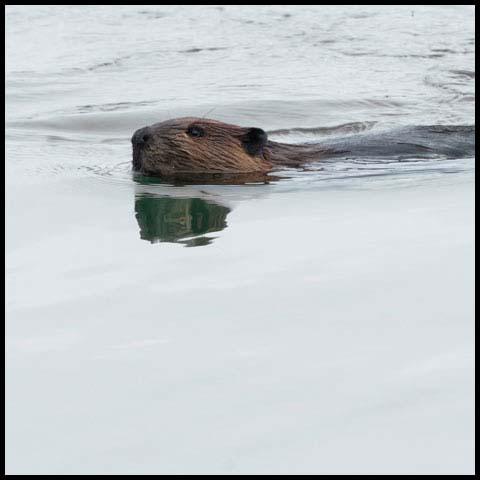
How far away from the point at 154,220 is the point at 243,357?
2192mm

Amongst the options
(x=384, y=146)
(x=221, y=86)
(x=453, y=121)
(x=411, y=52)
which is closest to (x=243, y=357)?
(x=384, y=146)

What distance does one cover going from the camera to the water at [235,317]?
293cm

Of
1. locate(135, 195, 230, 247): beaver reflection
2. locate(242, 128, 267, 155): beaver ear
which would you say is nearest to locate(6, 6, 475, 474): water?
locate(135, 195, 230, 247): beaver reflection

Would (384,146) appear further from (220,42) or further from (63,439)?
(220,42)

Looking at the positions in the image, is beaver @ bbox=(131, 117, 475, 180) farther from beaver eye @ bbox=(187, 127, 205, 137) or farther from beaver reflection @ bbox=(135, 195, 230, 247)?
beaver reflection @ bbox=(135, 195, 230, 247)

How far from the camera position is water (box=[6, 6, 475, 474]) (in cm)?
293

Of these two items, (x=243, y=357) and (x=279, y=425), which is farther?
(x=243, y=357)

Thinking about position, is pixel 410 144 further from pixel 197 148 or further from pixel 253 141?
pixel 197 148

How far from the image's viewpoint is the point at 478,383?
3.27 meters

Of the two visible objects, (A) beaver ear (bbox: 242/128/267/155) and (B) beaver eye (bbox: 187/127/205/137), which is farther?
(A) beaver ear (bbox: 242/128/267/155)

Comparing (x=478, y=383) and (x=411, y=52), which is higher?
(x=478, y=383)

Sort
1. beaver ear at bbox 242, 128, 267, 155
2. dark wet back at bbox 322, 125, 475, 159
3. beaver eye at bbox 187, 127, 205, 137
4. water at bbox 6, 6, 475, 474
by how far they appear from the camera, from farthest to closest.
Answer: dark wet back at bbox 322, 125, 475, 159 < beaver ear at bbox 242, 128, 267, 155 < beaver eye at bbox 187, 127, 205, 137 < water at bbox 6, 6, 475, 474

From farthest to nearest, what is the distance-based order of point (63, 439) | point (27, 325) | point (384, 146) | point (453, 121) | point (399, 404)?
1. point (453, 121)
2. point (384, 146)
3. point (27, 325)
4. point (399, 404)
5. point (63, 439)

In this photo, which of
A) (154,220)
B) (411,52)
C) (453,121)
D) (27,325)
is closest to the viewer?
(27,325)
